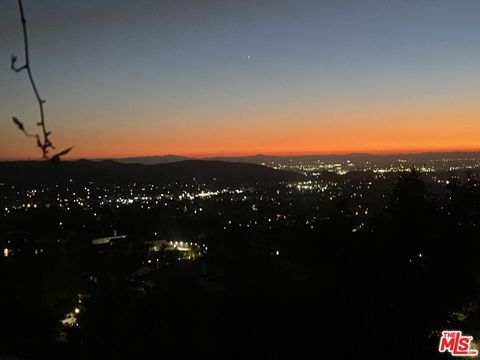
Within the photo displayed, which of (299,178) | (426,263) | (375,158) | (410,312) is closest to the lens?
(410,312)

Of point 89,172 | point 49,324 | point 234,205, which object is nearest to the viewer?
point 49,324

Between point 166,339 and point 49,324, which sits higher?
point 166,339

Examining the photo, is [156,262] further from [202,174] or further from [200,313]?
[202,174]

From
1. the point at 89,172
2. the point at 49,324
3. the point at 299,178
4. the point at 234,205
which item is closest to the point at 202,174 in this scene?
the point at 299,178

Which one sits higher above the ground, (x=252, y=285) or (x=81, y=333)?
(x=252, y=285)

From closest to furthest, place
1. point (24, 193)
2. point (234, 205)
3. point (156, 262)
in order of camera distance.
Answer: point (156, 262), point (234, 205), point (24, 193)

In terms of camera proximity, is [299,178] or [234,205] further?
[299,178]

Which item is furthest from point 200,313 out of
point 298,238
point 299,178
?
point 299,178

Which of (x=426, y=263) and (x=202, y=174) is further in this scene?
(x=202, y=174)

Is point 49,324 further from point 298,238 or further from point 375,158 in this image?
point 375,158
